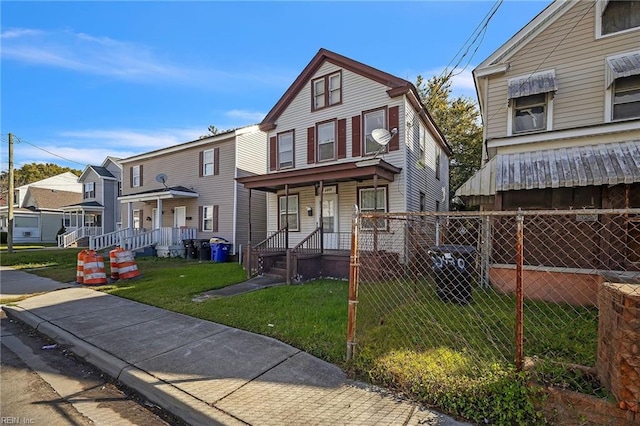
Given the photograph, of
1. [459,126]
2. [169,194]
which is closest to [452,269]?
[169,194]

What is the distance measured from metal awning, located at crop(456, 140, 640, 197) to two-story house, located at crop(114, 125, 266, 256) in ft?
35.1

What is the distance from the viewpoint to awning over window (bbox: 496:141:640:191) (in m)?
6.57

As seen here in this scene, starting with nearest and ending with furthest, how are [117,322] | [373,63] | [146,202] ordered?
[117,322] → [373,63] → [146,202]

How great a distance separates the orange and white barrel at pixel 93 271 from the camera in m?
9.88

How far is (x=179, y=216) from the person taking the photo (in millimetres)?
19000

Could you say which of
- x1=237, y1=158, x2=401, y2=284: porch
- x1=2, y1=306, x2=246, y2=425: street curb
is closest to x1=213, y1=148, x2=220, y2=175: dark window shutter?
x1=237, y1=158, x2=401, y2=284: porch

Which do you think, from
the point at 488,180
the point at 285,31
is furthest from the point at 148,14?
the point at 488,180

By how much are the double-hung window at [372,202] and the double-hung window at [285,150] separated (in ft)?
12.4

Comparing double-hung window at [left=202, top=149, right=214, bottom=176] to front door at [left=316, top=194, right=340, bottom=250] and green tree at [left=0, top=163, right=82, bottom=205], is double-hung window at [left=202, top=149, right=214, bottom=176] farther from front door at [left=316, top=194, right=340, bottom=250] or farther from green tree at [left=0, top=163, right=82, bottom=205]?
green tree at [left=0, top=163, right=82, bottom=205]

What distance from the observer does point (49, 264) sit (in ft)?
48.5

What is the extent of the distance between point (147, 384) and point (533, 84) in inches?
406

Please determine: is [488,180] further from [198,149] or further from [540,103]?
[198,149]

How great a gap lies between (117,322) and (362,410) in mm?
5138

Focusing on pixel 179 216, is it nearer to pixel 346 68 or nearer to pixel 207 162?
pixel 207 162
